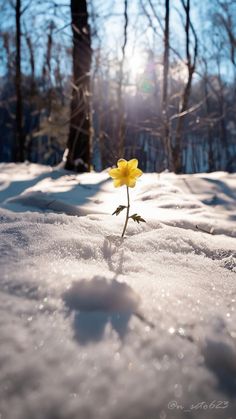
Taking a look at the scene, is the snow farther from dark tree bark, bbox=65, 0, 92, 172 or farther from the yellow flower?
dark tree bark, bbox=65, 0, 92, 172

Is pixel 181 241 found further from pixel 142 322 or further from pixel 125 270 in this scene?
pixel 142 322

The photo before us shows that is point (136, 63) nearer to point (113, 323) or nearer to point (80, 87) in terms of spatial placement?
point (80, 87)

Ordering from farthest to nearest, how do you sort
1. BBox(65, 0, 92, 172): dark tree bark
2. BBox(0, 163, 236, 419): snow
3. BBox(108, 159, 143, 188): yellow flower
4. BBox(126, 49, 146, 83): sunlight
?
BBox(126, 49, 146, 83): sunlight
BBox(65, 0, 92, 172): dark tree bark
BBox(108, 159, 143, 188): yellow flower
BBox(0, 163, 236, 419): snow

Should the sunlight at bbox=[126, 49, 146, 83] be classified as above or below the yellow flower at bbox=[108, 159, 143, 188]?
above

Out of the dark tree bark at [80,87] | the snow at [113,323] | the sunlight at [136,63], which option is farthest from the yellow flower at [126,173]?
the sunlight at [136,63]

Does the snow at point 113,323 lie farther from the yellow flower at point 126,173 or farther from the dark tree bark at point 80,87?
the dark tree bark at point 80,87

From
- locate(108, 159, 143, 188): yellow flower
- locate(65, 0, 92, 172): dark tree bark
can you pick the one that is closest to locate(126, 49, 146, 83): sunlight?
locate(65, 0, 92, 172): dark tree bark

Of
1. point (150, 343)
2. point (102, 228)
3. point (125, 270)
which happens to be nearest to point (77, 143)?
point (102, 228)
